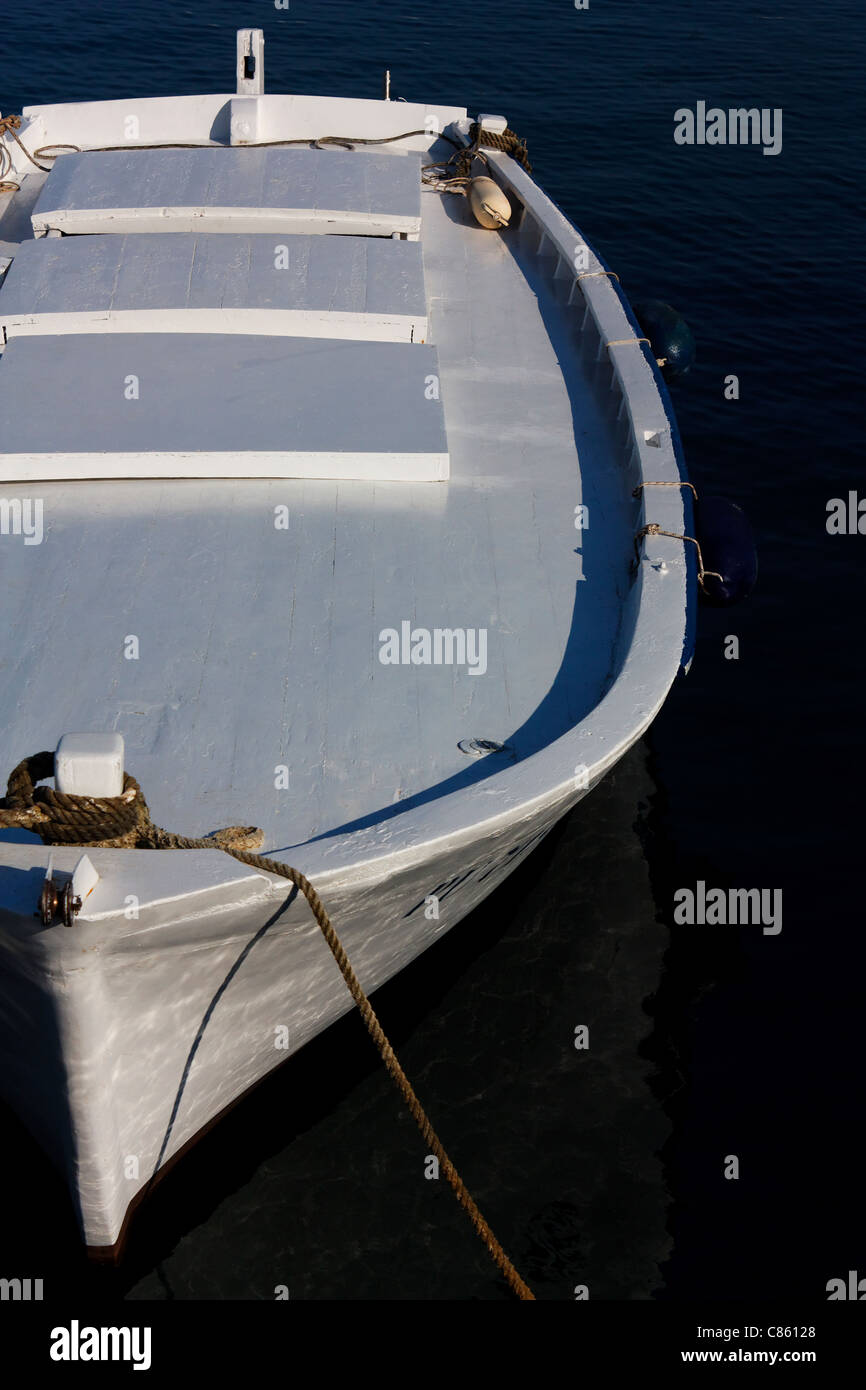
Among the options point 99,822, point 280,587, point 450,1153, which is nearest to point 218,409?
point 280,587

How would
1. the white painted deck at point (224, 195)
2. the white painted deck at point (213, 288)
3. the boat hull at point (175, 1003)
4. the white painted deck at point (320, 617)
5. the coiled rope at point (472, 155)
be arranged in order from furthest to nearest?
the coiled rope at point (472, 155), the white painted deck at point (224, 195), the white painted deck at point (213, 288), the white painted deck at point (320, 617), the boat hull at point (175, 1003)

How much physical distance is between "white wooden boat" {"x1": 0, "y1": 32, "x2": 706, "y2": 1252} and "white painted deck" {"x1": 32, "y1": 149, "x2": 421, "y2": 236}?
1.5 inches

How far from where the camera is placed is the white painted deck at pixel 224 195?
41.1ft

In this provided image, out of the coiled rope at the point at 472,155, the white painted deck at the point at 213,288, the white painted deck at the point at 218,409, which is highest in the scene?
the coiled rope at the point at 472,155

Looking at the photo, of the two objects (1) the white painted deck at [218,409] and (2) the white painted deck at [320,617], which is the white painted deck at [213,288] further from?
(2) the white painted deck at [320,617]

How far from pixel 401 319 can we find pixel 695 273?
1188 centimetres

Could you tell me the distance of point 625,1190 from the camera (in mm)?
8805

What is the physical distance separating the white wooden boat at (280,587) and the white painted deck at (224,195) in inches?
1.5

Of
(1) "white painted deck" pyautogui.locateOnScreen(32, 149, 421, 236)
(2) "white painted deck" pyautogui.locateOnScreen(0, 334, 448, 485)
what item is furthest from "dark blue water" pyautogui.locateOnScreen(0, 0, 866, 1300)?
(1) "white painted deck" pyautogui.locateOnScreen(32, 149, 421, 236)

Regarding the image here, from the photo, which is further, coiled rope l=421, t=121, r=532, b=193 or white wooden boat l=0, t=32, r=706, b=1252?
coiled rope l=421, t=121, r=532, b=193

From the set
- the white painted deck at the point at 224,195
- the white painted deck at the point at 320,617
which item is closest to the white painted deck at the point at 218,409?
the white painted deck at the point at 320,617

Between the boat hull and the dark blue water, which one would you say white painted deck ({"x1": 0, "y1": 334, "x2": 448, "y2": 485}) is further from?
the dark blue water

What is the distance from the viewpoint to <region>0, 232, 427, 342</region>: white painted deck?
10984mm
